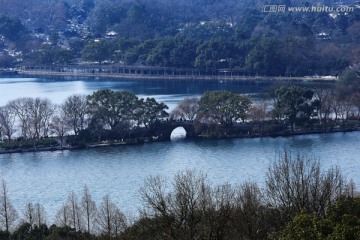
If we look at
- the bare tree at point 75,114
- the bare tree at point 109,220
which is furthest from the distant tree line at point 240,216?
the bare tree at point 75,114

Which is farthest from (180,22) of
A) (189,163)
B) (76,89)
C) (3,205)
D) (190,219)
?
(190,219)

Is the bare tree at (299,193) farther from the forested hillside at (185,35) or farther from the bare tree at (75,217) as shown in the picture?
the forested hillside at (185,35)

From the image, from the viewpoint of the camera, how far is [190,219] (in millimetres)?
10758

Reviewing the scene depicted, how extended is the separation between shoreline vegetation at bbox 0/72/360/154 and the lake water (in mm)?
514

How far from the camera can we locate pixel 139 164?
19.5m

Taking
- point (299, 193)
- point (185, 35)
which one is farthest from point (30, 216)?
point (185, 35)

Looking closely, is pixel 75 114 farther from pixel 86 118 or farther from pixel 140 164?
pixel 140 164

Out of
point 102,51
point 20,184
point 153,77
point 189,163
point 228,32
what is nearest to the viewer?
point 20,184

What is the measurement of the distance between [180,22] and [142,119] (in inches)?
1145

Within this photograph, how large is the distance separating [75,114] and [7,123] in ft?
5.29

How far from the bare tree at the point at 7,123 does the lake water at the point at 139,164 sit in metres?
1.17

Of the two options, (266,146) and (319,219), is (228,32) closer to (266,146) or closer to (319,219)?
(266,146)

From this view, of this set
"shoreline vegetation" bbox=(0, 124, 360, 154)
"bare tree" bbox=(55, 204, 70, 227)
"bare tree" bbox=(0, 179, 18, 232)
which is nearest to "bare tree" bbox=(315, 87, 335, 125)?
"shoreline vegetation" bbox=(0, 124, 360, 154)

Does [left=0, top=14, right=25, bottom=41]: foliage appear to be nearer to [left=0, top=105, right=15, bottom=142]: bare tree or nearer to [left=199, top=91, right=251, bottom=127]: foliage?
[left=0, top=105, right=15, bottom=142]: bare tree
